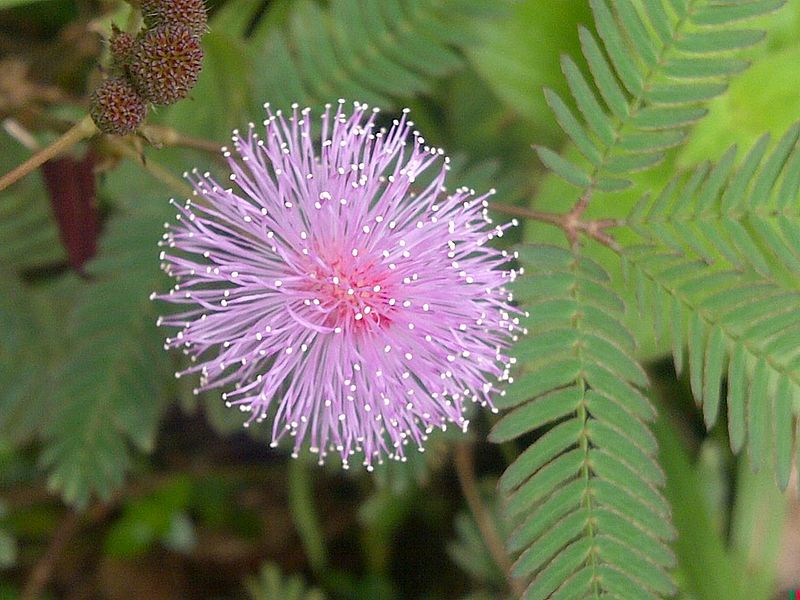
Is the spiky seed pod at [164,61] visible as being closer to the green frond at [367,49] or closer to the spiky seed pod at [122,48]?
the spiky seed pod at [122,48]

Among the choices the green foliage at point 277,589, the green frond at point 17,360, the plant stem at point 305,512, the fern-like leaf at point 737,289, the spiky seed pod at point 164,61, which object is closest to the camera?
the spiky seed pod at point 164,61

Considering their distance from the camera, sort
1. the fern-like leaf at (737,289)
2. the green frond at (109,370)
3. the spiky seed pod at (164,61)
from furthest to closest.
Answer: the green frond at (109,370) → the fern-like leaf at (737,289) → the spiky seed pod at (164,61)

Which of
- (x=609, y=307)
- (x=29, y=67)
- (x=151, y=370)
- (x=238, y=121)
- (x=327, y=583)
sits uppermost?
(x=29, y=67)

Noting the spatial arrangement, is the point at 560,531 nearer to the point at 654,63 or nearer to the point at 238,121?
the point at 654,63

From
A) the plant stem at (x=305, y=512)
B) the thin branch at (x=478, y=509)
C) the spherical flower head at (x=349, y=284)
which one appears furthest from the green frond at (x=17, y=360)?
the thin branch at (x=478, y=509)

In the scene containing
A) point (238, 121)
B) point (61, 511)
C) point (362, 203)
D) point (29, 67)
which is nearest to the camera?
point (362, 203)

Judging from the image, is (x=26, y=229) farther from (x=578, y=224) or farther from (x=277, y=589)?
(x=578, y=224)

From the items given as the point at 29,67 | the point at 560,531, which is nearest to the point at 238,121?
the point at 29,67
